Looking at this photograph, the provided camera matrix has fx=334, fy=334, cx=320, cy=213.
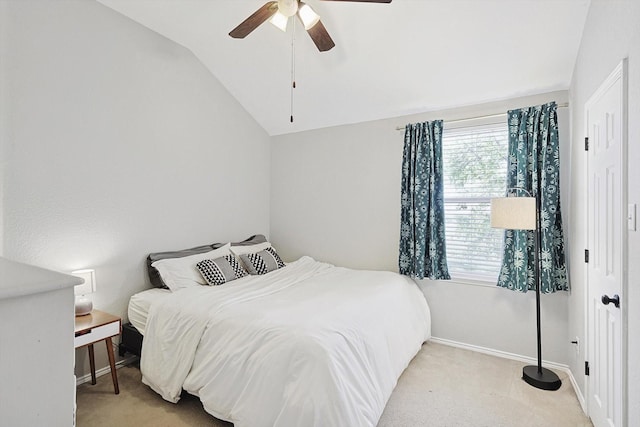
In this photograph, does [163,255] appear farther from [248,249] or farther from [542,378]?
[542,378]

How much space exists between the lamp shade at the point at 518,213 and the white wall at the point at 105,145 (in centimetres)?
287

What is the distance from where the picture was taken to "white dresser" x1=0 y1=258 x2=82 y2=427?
0.66 meters

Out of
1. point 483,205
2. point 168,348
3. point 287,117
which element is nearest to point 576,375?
point 483,205

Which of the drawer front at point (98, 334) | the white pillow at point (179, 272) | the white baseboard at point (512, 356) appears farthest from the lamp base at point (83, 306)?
the white baseboard at point (512, 356)

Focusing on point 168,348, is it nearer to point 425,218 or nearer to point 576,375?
→ point 425,218

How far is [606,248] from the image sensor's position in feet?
6.10

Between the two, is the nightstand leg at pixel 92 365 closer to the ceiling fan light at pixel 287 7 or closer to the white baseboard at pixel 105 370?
the white baseboard at pixel 105 370

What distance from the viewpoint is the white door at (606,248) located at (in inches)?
Answer: 63.4

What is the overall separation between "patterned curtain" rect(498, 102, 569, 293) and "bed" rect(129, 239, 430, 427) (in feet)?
3.26

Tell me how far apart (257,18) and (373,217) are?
2345mm

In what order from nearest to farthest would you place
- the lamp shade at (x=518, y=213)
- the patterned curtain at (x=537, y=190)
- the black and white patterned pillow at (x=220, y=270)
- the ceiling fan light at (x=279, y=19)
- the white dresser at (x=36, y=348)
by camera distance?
the white dresser at (x=36, y=348) → the ceiling fan light at (x=279, y=19) → the lamp shade at (x=518, y=213) → the patterned curtain at (x=537, y=190) → the black and white patterned pillow at (x=220, y=270)

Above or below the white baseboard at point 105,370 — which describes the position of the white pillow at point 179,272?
above

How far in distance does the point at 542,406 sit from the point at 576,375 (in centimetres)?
48

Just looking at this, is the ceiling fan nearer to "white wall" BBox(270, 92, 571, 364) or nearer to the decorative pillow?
"white wall" BBox(270, 92, 571, 364)
